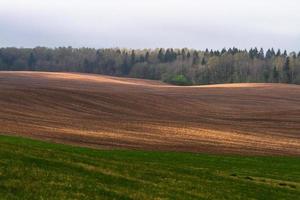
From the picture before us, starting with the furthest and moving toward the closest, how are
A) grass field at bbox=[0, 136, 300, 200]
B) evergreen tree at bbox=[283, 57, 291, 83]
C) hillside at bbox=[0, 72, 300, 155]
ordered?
evergreen tree at bbox=[283, 57, 291, 83] < hillside at bbox=[0, 72, 300, 155] < grass field at bbox=[0, 136, 300, 200]

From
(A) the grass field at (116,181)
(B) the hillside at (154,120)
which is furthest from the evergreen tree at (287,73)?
(A) the grass field at (116,181)

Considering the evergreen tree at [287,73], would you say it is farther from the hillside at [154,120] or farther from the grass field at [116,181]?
the grass field at [116,181]

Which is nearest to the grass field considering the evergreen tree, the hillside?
the hillside

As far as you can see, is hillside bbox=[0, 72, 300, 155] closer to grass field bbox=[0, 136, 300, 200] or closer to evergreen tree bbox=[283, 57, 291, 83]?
grass field bbox=[0, 136, 300, 200]

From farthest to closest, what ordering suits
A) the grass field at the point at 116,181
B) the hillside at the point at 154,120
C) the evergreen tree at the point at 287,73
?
the evergreen tree at the point at 287,73 → the hillside at the point at 154,120 → the grass field at the point at 116,181

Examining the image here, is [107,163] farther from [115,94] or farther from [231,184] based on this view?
[115,94]

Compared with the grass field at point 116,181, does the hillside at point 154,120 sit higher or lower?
lower

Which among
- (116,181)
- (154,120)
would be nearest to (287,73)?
(154,120)

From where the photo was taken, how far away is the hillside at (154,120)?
38188mm

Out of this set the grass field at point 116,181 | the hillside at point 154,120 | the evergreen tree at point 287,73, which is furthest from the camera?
the evergreen tree at point 287,73

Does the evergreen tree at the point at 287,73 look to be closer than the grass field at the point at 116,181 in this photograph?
No

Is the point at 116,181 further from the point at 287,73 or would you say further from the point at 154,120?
the point at 287,73

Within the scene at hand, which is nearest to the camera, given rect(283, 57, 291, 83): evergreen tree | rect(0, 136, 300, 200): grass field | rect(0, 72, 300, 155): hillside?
rect(0, 136, 300, 200): grass field

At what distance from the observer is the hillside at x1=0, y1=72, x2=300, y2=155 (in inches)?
1503
